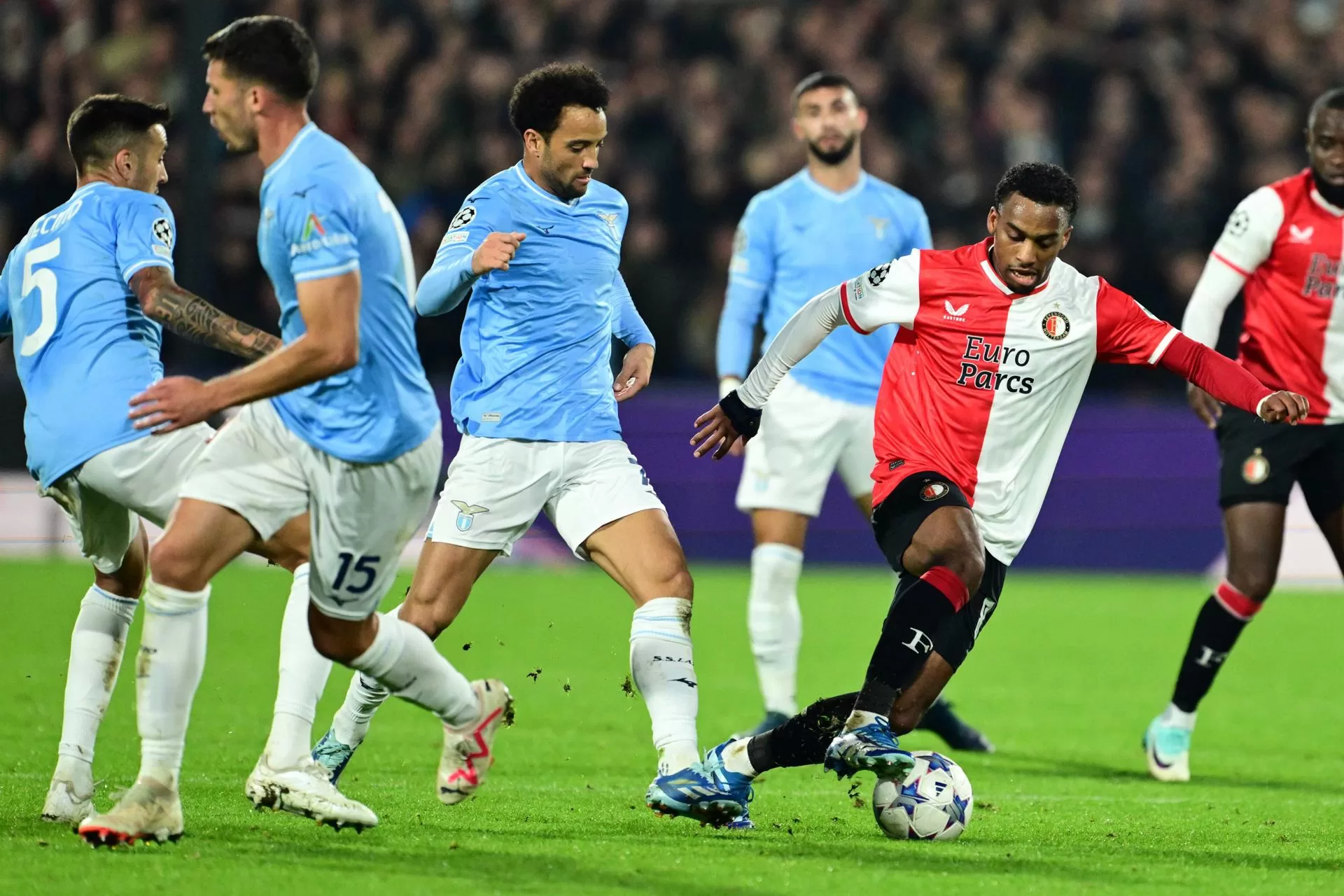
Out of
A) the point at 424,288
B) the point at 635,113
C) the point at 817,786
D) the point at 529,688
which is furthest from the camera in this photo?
the point at 635,113

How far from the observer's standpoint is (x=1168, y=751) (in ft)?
23.5

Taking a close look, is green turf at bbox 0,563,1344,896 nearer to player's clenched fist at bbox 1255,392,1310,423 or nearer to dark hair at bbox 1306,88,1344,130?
player's clenched fist at bbox 1255,392,1310,423

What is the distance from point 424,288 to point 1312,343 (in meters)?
3.80

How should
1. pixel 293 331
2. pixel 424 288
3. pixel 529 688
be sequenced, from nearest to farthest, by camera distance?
pixel 293 331 < pixel 424 288 < pixel 529 688

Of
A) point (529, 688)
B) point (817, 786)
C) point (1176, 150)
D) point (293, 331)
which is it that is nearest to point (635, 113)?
point (1176, 150)

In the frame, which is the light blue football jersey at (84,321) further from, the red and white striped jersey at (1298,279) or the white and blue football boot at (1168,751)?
the red and white striped jersey at (1298,279)

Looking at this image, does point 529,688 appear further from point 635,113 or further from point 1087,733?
point 635,113

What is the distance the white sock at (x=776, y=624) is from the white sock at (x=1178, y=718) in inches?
61.5

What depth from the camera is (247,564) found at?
47.3 feet

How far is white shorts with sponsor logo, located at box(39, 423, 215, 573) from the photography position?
17.4 feet

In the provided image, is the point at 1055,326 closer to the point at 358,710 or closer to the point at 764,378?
the point at 764,378

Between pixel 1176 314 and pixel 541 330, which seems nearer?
pixel 541 330

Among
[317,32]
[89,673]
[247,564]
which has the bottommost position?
[247,564]

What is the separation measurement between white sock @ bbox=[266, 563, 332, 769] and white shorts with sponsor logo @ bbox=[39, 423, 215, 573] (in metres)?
0.47
